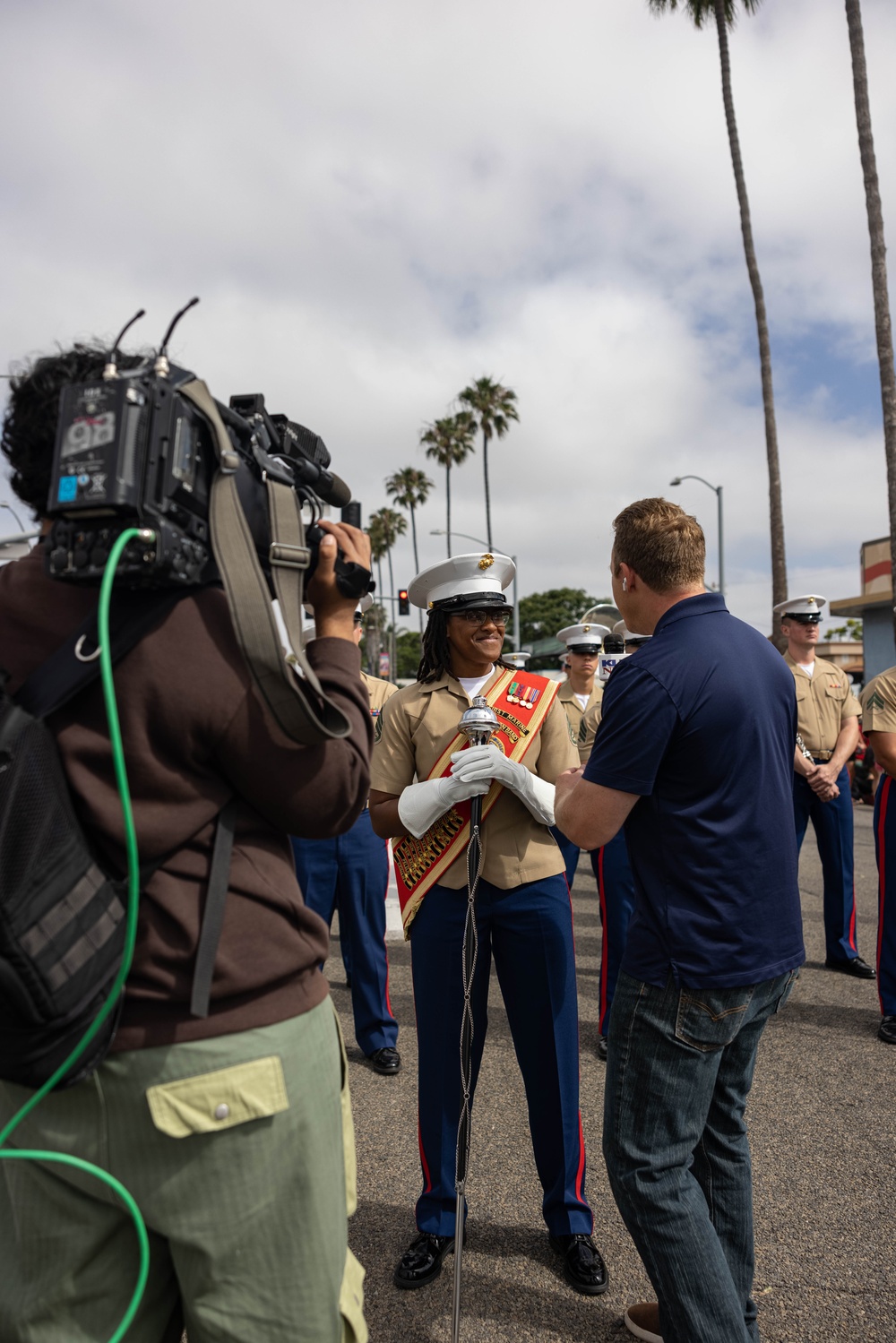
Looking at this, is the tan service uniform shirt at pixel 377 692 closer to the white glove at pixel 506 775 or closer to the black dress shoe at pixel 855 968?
the white glove at pixel 506 775

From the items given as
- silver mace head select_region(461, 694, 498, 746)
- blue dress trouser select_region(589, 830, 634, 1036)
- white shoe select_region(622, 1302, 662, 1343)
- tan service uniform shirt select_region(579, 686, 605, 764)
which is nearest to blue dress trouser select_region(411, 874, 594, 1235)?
white shoe select_region(622, 1302, 662, 1343)

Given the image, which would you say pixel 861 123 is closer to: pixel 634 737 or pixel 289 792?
pixel 634 737

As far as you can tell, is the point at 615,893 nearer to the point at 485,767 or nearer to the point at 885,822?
the point at 885,822

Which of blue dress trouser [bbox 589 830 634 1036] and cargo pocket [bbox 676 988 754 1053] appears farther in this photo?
blue dress trouser [bbox 589 830 634 1036]

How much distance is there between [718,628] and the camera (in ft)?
7.47

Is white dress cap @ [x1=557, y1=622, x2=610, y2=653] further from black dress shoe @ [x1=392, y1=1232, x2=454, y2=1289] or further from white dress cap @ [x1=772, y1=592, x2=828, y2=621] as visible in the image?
black dress shoe @ [x1=392, y1=1232, x2=454, y2=1289]

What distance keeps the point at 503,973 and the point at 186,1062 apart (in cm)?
188

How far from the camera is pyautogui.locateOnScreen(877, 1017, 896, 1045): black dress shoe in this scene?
4793 millimetres

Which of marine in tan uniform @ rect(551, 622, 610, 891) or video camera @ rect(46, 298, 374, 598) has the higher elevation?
marine in tan uniform @ rect(551, 622, 610, 891)

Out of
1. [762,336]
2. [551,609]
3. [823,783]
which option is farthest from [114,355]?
[551,609]

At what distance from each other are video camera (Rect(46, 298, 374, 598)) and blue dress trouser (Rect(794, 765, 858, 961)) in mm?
5494

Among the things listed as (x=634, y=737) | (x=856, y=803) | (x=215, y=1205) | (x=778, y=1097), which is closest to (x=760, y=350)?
(x=856, y=803)

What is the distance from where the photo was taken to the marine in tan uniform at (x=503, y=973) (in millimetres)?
2969

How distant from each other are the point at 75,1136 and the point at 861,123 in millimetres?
16234
